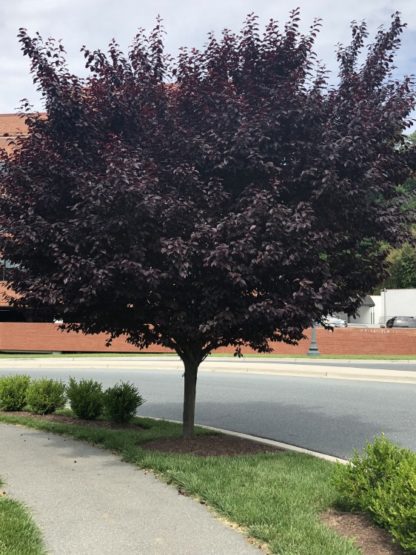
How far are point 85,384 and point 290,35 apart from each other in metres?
6.13

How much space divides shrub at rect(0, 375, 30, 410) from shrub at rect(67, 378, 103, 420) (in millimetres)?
1362

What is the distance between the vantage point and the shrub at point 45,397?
34.2 feet

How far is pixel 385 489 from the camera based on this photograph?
4.50 m

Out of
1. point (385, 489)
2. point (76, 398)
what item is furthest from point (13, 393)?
point (385, 489)

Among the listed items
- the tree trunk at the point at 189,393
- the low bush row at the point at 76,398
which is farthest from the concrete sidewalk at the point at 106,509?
the low bush row at the point at 76,398

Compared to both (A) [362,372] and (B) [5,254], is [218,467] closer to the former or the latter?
(B) [5,254]

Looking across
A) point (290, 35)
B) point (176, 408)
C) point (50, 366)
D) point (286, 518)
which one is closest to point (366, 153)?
point (290, 35)

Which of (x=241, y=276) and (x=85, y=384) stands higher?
(x=241, y=276)

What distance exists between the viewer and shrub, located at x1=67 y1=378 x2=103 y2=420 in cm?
979

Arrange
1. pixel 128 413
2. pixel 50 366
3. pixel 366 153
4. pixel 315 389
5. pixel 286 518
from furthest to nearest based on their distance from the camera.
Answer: pixel 50 366 < pixel 315 389 < pixel 128 413 < pixel 366 153 < pixel 286 518

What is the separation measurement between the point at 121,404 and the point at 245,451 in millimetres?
2585

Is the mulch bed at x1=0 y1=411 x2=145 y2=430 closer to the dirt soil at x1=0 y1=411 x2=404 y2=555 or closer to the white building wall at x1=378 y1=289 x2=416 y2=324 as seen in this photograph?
the dirt soil at x1=0 y1=411 x2=404 y2=555

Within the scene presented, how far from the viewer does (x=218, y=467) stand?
249 inches

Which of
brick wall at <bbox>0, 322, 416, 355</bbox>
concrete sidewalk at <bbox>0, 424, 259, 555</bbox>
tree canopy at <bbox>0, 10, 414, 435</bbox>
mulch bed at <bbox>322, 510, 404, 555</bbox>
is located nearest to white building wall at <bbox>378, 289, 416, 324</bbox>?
brick wall at <bbox>0, 322, 416, 355</bbox>
